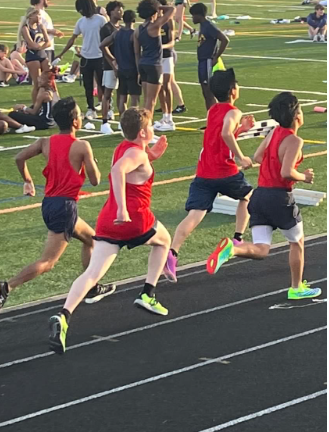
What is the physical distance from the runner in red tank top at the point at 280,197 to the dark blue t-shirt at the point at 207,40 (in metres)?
9.43

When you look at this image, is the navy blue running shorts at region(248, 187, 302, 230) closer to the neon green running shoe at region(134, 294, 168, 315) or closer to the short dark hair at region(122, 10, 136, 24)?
the neon green running shoe at region(134, 294, 168, 315)

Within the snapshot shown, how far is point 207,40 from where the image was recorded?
18.5 meters

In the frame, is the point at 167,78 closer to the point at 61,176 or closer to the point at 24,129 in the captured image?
the point at 24,129

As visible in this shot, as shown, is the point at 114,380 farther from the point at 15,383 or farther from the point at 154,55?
the point at 154,55

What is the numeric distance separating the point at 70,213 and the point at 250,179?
579 centimetres

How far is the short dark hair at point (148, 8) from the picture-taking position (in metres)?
17.1

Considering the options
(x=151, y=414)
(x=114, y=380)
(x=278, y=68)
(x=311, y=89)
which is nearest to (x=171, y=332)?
(x=114, y=380)

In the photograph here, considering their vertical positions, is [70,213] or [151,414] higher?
[70,213]

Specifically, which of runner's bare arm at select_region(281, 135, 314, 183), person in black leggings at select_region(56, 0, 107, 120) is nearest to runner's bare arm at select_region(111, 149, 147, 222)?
runner's bare arm at select_region(281, 135, 314, 183)

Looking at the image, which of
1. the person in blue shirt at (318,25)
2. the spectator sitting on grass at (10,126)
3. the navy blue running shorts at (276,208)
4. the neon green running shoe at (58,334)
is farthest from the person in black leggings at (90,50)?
the person in blue shirt at (318,25)

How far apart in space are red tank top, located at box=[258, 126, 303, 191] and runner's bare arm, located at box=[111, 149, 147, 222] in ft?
4.32

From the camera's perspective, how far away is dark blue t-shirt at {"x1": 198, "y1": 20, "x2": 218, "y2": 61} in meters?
18.4

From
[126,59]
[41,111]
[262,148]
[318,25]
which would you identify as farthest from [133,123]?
[318,25]

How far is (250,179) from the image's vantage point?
1430cm
